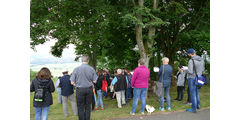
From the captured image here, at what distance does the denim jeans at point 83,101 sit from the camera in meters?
4.75

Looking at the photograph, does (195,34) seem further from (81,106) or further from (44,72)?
(44,72)

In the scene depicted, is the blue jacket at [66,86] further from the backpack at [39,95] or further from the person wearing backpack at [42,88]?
the backpack at [39,95]

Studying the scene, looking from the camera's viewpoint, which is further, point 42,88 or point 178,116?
point 178,116

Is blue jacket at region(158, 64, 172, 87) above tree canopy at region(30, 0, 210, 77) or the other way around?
the other way around

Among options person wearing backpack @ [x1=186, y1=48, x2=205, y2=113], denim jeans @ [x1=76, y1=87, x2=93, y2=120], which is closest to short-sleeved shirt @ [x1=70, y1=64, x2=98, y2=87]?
denim jeans @ [x1=76, y1=87, x2=93, y2=120]

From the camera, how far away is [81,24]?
9641 mm

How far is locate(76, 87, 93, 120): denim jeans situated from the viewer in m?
4.75

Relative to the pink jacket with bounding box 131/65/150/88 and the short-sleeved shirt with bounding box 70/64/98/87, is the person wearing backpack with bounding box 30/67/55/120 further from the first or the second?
the pink jacket with bounding box 131/65/150/88

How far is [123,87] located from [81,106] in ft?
11.3

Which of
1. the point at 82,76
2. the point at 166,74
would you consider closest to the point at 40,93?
the point at 82,76

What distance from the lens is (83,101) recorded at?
15.8 feet

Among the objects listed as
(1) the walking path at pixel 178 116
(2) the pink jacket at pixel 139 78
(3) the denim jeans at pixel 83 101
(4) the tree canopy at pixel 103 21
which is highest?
(4) the tree canopy at pixel 103 21

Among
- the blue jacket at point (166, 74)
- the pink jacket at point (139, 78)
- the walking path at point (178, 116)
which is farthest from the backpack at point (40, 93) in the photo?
the blue jacket at point (166, 74)

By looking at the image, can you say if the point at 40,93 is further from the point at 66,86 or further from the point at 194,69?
the point at 194,69
